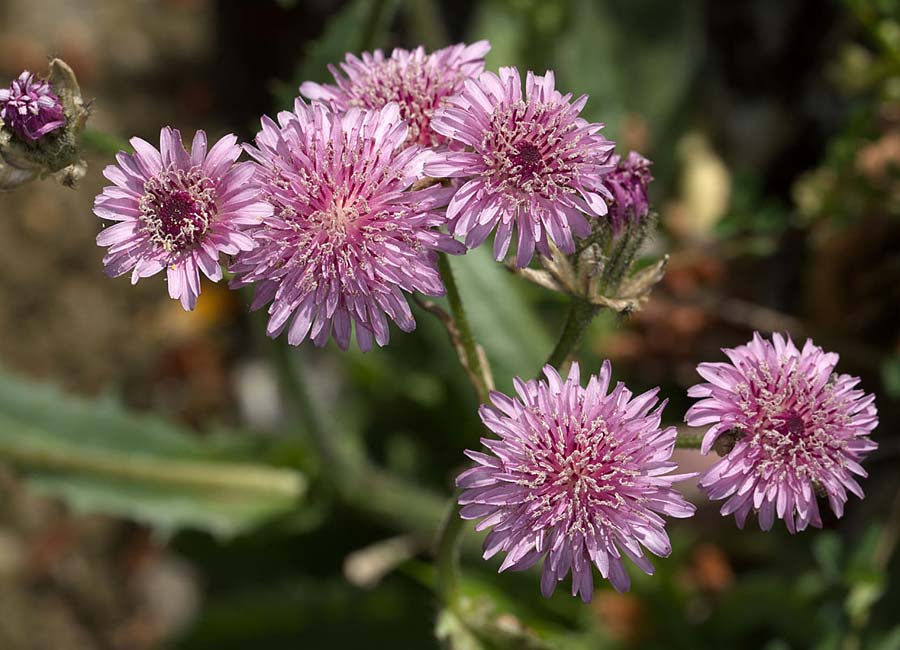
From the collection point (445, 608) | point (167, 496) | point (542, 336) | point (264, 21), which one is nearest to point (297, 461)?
point (167, 496)

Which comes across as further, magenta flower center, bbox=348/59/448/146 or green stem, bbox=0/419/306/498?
green stem, bbox=0/419/306/498

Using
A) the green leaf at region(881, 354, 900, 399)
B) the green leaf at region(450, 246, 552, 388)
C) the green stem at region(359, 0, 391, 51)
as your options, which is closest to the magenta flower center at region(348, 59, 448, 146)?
the green stem at region(359, 0, 391, 51)

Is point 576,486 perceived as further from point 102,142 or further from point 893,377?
point 893,377

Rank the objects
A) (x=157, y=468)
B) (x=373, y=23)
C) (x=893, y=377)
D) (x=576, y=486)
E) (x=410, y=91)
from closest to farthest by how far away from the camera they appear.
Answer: (x=576, y=486) < (x=410, y=91) < (x=373, y=23) < (x=893, y=377) < (x=157, y=468)

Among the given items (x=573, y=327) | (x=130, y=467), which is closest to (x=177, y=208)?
(x=573, y=327)

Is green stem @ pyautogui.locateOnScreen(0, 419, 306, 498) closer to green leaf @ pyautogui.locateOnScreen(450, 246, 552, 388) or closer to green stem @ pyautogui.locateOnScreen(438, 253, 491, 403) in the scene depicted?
green leaf @ pyautogui.locateOnScreen(450, 246, 552, 388)

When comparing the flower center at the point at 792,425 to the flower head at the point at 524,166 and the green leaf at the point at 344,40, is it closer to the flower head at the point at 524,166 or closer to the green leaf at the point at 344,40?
the flower head at the point at 524,166

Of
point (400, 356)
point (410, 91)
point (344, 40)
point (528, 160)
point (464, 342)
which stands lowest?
point (464, 342)

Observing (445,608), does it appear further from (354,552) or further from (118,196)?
(354,552)

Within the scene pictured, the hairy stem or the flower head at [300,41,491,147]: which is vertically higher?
the flower head at [300,41,491,147]
